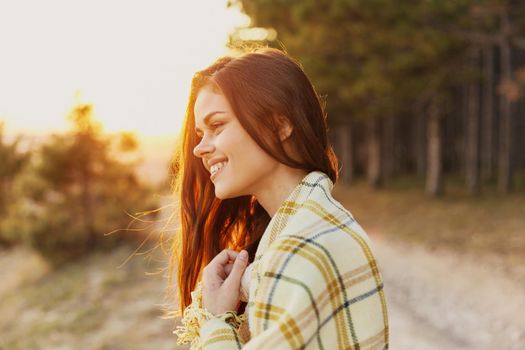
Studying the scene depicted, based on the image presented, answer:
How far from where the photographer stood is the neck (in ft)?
5.60

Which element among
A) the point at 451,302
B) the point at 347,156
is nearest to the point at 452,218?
the point at 451,302

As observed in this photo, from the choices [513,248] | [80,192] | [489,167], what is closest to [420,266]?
[513,248]

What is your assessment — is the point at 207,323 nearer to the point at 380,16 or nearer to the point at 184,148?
the point at 184,148

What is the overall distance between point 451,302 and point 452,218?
7.03 meters

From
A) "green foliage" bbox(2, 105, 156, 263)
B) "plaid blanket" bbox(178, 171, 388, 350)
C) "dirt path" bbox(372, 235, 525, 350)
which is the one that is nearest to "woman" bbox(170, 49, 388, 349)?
"plaid blanket" bbox(178, 171, 388, 350)

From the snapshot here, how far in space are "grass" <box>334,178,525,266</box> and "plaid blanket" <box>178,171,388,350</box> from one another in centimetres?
884

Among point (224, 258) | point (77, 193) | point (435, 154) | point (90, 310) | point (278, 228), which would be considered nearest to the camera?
point (278, 228)

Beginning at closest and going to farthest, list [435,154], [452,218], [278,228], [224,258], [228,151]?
[278,228], [228,151], [224,258], [452,218], [435,154]

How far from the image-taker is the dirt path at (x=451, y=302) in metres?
6.21

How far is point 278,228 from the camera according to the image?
61.4 inches

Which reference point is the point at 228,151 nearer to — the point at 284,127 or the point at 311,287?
the point at 284,127

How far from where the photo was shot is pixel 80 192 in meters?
17.2

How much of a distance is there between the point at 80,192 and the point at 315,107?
1646 centimetres

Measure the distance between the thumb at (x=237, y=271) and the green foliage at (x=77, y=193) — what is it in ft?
49.7
